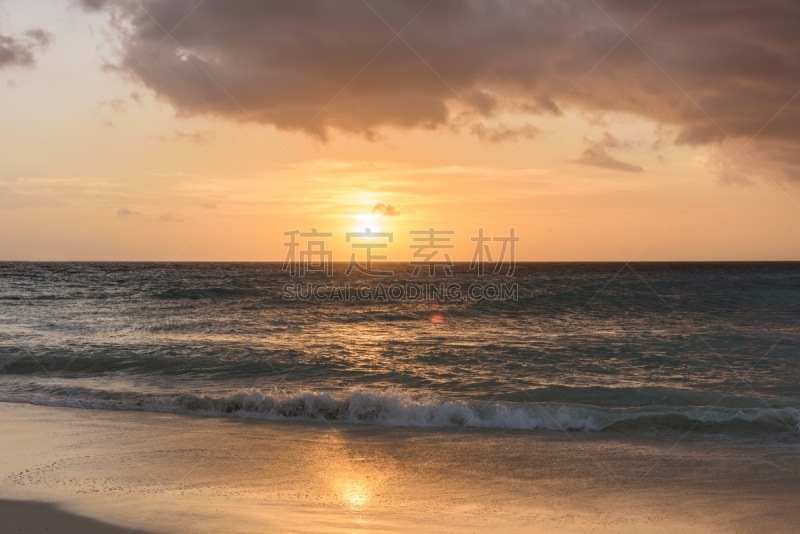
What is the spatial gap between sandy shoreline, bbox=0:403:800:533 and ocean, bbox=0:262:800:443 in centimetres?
114

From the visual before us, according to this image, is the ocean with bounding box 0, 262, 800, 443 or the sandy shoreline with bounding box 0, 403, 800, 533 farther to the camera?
the ocean with bounding box 0, 262, 800, 443

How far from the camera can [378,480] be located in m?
7.90

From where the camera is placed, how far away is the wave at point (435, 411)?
1123 centimetres

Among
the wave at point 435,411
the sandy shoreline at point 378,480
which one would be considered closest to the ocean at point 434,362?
the wave at point 435,411

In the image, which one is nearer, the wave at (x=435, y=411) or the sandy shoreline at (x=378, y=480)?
the sandy shoreline at (x=378, y=480)

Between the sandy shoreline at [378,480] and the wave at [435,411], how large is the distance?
0.67 meters

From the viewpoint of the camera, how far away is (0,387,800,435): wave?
1123 centimetres

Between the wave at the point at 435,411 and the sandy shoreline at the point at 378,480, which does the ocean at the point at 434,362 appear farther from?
the sandy shoreline at the point at 378,480

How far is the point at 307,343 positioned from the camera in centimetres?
2050

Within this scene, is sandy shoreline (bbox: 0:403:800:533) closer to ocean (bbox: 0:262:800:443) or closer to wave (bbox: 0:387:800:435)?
wave (bbox: 0:387:800:435)

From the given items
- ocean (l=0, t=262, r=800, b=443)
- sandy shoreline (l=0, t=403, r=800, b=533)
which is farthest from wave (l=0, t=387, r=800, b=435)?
sandy shoreline (l=0, t=403, r=800, b=533)

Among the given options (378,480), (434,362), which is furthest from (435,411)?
(434,362)

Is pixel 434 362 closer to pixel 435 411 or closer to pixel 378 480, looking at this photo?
pixel 435 411

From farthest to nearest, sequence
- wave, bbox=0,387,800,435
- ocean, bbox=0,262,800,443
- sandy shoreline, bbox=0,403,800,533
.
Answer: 1. ocean, bbox=0,262,800,443
2. wave, bbox=0,387,800,435
3. sandy shoreline, bbox=0,403,800,533
